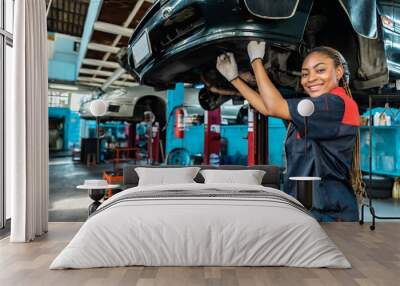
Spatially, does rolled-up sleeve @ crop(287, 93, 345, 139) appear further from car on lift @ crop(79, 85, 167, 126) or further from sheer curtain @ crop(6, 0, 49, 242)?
car on lift @ crop(79, 85, 167, 126)

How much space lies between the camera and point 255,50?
228 centimetres

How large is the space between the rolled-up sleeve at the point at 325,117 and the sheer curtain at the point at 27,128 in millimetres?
1907

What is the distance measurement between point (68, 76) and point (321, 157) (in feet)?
9.72

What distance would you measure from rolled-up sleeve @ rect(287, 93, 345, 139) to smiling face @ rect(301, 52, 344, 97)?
3.0 inches

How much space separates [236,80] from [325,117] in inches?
28.7

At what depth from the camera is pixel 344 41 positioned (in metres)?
2.56

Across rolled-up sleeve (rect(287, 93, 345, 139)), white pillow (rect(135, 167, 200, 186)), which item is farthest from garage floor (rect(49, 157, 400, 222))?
rolled-up sleeve (rect(287, 93, 345, 139))

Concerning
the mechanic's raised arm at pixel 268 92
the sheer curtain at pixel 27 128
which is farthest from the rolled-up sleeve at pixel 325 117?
Answer: the sheer curtain at pixel 27 128

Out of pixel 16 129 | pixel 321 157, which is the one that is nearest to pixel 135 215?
pixel 16 129

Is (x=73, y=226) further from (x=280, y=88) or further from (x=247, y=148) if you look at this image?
(x=280, y=88)

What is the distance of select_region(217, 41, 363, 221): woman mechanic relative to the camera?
8.34 ft

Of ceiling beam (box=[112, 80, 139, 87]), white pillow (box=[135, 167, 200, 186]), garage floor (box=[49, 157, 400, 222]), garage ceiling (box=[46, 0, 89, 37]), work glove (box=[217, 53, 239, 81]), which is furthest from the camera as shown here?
ceiling beam (box=[112, 80, 139, 87])

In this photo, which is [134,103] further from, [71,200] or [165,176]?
[165,176]

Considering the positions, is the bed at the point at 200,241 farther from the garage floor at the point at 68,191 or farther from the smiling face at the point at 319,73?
the garage floor at the point at 68,191
